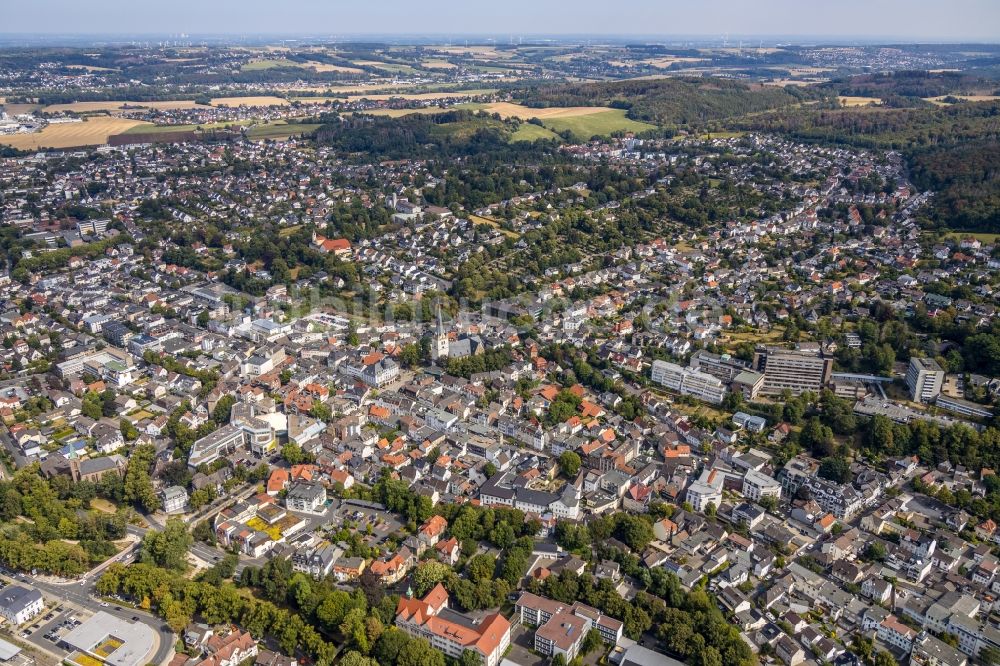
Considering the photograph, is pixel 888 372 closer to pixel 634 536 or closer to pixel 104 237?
pixel 634 536

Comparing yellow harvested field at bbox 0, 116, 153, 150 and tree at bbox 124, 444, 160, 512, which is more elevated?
yellow harvested field at bbox 0, 116, 153, 150

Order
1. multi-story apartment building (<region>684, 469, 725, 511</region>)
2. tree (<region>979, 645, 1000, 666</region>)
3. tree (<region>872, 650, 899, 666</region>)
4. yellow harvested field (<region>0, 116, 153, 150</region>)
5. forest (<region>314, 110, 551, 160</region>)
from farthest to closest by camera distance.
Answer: yellow harvested field (<region>0, 116, 153, 150</region>)
forest (<region>314, 110, 551, 160</region>)
multi-story apartment building (<region>684, 469, 725, 511</region>)
tree (<region>979, 645, 1000, 666</region>)
tree (<region>872, 650, 899, 666</region>)

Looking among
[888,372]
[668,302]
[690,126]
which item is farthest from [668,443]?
[690,126]

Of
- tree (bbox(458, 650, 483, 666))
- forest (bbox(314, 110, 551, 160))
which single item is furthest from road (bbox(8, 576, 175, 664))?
forest (bbox(314, 110, 551, 160))

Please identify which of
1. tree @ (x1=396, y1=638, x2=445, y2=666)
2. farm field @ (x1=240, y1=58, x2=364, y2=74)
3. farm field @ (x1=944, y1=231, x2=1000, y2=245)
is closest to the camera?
tree @ (x1=396, y1=638, x2=445, y2=666)

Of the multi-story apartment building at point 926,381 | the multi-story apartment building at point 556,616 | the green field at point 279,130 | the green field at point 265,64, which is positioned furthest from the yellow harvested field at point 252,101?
the multi-story apartment building at point 556,616

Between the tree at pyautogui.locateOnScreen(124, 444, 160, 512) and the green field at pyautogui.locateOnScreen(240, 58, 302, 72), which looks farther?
the green field at pyautogui.locateOnScreen(240, 58, 302, 72)

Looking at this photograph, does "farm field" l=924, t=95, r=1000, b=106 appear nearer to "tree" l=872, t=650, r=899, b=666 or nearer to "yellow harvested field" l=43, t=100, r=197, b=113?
"tree" l=872, t=650, r=899, b=666
